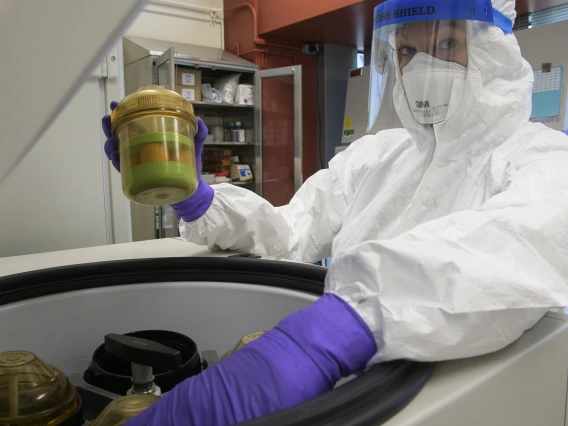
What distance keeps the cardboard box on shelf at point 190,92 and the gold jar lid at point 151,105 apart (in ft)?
9.44

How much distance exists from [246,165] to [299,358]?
3523mm

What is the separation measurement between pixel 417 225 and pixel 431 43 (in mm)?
451

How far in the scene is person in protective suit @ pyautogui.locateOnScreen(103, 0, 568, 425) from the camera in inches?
17.9

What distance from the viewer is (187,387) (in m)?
0.46

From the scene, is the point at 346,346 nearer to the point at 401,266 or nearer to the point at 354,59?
the point at 401,266

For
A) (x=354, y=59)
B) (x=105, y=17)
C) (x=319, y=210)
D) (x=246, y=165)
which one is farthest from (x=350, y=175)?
(x=354, y=59)

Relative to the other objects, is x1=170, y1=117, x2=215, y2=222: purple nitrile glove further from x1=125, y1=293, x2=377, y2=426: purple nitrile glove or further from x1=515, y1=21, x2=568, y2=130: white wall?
x1=515, y1=21, x2=568, y2=130: white wall

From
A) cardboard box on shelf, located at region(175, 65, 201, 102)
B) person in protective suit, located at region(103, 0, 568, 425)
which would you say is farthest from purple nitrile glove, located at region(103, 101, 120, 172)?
cardboard box on shelf, located at region(175, 65, 201, 102)

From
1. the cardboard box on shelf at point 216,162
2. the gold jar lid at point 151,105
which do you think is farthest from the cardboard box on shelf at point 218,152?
the gold jar lid at point 151,105

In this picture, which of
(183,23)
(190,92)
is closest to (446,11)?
(190,92)

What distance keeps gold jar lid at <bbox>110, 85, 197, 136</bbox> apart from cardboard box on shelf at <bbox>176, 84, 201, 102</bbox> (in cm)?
288

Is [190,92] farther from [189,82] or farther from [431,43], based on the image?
[431,43]

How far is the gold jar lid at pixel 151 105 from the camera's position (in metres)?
0.63

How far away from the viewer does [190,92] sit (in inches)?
137
